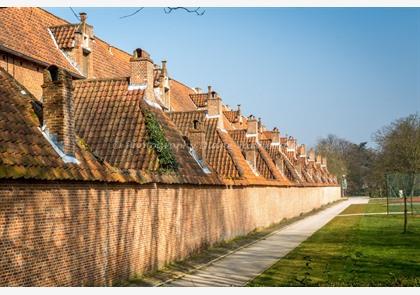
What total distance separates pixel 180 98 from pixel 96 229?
85.9ft

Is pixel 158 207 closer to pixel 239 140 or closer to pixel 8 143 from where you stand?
pixel 8 143

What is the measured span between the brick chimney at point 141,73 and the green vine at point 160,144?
4.26 feet

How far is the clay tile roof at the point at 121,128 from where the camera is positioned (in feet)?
56.0

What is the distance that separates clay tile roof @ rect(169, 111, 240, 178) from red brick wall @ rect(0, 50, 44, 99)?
764 cm

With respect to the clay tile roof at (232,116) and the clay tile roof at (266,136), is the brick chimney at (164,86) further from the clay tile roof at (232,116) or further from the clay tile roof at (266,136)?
the clay tile roof at (266,136)

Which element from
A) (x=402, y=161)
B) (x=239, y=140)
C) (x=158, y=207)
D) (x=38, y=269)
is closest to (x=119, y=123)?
(x=158, y=207)

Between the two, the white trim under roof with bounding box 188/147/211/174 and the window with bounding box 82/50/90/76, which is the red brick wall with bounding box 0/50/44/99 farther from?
the white trim under roof with bounding box 188/147/211/174

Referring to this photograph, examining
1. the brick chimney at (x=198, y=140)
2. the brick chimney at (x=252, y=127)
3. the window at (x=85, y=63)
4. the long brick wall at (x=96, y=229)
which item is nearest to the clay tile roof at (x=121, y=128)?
the long brick wall at (x=96, y=229)

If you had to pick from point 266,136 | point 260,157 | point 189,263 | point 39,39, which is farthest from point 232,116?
point 189,263

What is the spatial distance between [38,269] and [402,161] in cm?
5340

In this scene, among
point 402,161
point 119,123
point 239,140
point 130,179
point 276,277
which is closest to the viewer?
point 130,179

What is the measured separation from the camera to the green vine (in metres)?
16.8

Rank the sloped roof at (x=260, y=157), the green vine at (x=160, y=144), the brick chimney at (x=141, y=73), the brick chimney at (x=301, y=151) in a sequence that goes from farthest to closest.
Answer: the brick chimney at (x=301, y=151) < the sloped roof at (x=260, y=157) < the brick chimney at (x=141, y=73) < the green vine at (x=160, y=144)

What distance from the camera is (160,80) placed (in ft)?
93.6
